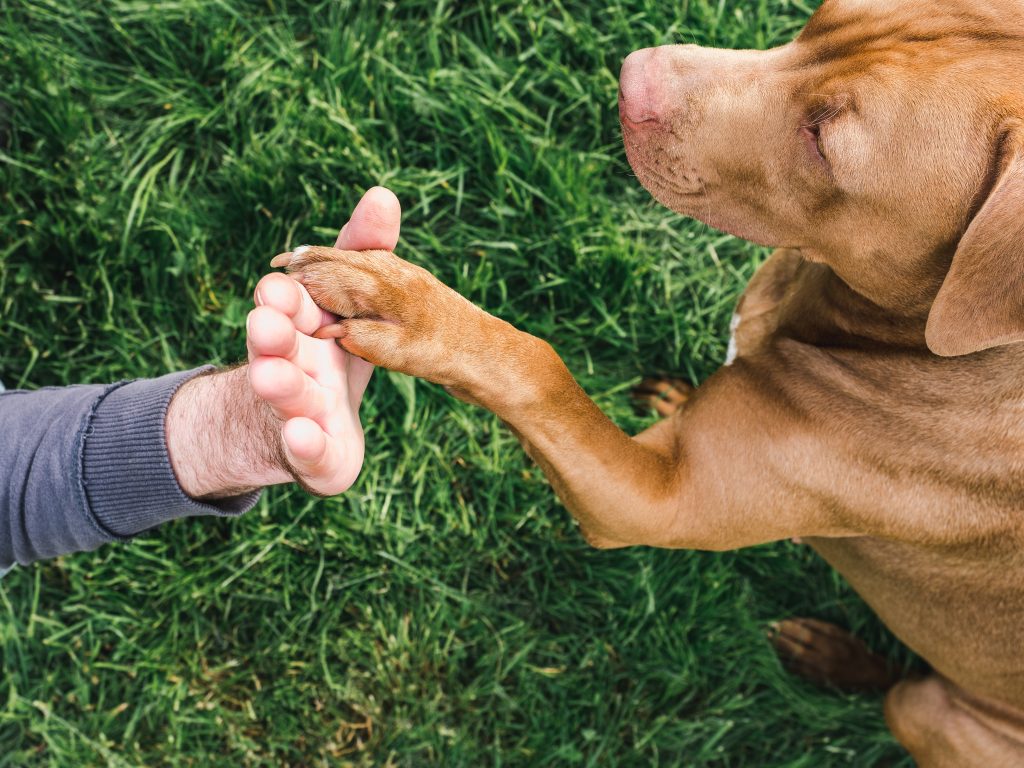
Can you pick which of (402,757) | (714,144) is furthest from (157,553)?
(714,144)

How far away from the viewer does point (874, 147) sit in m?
2.61

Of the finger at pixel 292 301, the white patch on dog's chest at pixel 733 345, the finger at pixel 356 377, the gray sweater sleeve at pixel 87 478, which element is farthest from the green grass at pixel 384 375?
the finger at pixel 292 301

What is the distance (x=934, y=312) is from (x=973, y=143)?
46 centimetres

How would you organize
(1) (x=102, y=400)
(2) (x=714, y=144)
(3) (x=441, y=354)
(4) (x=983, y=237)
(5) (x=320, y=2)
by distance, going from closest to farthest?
(4) (x=983, y=237), (3) (x=441, y=354), (2) (x=714, y=144), (1) (x=102, y=400), (5) (x=320, y=2)

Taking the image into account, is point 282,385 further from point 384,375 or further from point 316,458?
point 384,375

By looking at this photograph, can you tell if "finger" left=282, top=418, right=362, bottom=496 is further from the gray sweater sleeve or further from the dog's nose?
the dog's nose

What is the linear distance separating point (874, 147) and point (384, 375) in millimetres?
2331

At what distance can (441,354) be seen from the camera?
272 cm

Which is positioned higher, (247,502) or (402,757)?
(247,502)

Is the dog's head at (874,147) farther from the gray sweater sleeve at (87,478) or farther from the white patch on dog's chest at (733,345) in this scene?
the gray sweater sleeve at (87,478)

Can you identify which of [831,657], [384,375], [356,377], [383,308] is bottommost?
[831,657]

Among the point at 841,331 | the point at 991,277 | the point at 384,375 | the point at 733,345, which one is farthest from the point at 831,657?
the point at 991,277

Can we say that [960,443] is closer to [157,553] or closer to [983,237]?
[983,237]

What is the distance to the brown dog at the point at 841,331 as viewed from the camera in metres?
2.54
